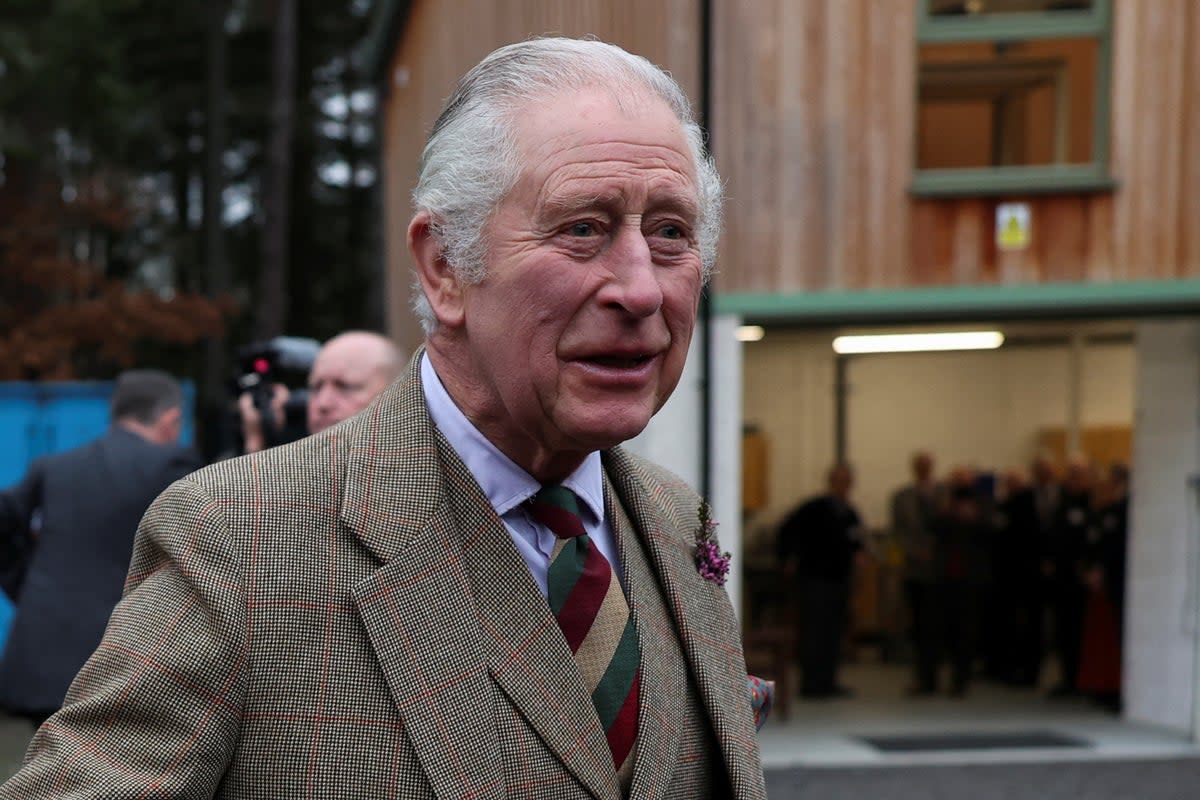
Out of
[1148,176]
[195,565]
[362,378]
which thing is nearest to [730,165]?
[1148,176]

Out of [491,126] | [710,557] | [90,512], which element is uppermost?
[491,126]

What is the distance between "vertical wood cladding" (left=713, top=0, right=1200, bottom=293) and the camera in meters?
8.33

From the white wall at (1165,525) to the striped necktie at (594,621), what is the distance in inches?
348

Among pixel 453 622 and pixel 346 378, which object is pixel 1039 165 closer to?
pixel 346 378

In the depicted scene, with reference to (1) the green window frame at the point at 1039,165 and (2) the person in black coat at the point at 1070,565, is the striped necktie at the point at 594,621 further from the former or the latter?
(2) the person in black coat at the point at 1070,565

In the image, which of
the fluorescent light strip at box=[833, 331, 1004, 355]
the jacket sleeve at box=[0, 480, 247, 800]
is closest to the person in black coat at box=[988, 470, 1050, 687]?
the fluorescent light strip at box=[833, 331, 1004, 355]

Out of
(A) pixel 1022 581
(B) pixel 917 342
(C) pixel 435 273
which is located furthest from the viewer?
(B) pixel 917 342

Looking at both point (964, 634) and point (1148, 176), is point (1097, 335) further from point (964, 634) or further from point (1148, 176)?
point (1148, 176)

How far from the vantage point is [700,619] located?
1.89 m

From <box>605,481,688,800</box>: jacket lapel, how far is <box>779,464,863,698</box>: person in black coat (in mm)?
9821

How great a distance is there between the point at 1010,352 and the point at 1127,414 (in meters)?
1.31

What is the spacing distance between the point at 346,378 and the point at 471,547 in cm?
302

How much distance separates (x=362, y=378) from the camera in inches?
179

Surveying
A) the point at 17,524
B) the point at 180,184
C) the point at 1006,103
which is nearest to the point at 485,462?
the point at 17,524
